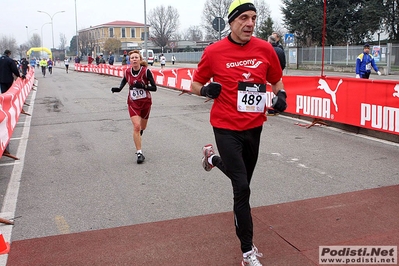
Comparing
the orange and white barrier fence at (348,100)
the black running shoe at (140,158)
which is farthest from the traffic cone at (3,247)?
the orange and white barrier fence at (348,100)

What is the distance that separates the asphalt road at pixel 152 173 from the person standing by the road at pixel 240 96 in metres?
1.47

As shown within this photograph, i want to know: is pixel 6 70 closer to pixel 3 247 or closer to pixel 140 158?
pixel 140 158

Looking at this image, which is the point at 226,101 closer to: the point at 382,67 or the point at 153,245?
the point at 153,245

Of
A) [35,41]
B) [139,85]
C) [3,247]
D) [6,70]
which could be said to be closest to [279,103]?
[3,247]

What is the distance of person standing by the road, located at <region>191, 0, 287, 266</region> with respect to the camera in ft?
12.3

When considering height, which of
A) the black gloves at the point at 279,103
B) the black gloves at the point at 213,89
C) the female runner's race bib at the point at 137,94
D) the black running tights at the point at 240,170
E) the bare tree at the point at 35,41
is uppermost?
the bare tree at the point at 35,41

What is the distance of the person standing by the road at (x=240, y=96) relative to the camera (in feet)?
12.3

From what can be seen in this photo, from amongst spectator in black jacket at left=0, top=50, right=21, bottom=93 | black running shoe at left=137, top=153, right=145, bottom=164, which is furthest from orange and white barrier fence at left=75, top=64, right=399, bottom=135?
spectator in black jacket at left=0, top=50, right=21, bottom=93

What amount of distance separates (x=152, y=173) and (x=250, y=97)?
11.3 feet

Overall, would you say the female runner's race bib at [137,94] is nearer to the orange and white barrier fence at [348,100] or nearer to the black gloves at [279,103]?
the black gloves at [279,103]

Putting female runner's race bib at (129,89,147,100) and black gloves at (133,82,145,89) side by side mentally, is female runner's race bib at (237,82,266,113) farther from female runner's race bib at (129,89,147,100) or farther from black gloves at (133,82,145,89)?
female runner's race bib at (129,89,147,100)

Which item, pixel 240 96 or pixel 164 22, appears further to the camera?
pixel 164 22

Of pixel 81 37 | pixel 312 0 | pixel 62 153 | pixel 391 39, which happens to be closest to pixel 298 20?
pixel 312 0

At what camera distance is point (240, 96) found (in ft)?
12.6
